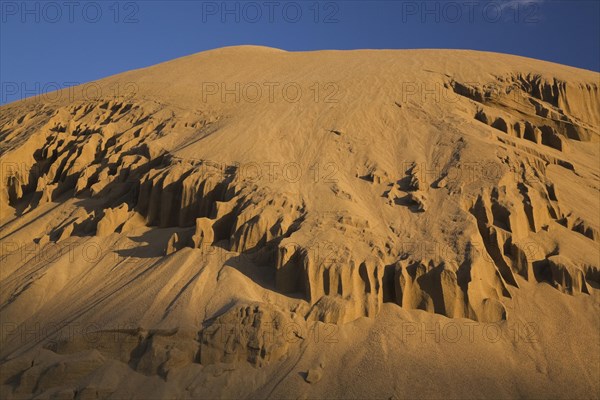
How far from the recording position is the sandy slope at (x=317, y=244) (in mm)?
8914

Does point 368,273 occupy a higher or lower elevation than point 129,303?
higher

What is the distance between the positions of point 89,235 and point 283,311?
6.13 m

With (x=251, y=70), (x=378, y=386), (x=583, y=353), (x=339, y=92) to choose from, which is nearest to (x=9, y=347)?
(x=378, y=386)

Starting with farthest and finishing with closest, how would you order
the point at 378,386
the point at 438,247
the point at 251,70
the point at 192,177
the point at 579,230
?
the point at 251,70 → the point at 192,177 → the point at 579,230 → the point at 438,247 → the point at 378,386

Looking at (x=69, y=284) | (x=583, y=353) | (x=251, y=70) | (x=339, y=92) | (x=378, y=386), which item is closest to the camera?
(x=378, y=386)

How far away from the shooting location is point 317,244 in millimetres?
10484

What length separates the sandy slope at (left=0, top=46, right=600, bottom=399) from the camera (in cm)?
891

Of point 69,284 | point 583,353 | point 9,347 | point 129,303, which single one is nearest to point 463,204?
point 583,353

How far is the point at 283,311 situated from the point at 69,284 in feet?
16.8

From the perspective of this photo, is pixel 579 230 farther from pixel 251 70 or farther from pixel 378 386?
pixel 251 70

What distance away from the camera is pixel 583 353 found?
959cm

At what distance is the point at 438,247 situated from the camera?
10633 millimetres

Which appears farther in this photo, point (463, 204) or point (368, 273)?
point (463, 204)

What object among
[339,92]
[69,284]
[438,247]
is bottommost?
[69,284]
